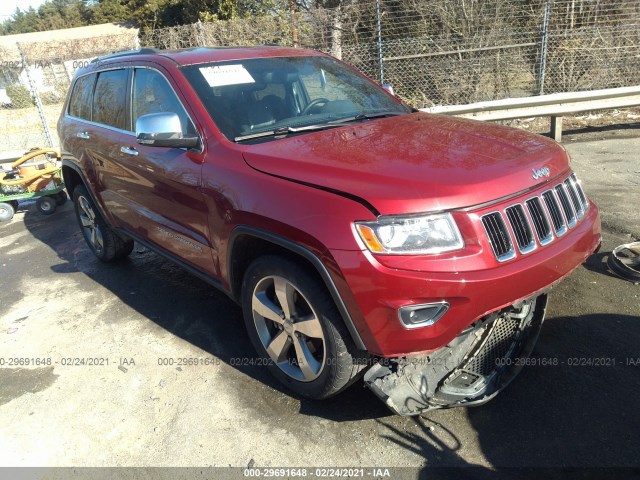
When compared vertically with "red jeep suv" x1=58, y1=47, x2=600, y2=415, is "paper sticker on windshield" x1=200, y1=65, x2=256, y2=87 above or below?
above

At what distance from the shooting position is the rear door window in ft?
13.3

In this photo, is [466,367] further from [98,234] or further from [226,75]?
[98,234]

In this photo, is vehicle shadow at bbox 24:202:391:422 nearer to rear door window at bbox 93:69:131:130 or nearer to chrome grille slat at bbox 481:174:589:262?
chrome grille slat at bbox 481:174:589:262

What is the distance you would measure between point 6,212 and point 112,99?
4267mm

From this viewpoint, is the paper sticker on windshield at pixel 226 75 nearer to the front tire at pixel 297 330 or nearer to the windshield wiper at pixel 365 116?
the windshield wiper at pixel 365 116

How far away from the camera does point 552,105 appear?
7926 millimetres

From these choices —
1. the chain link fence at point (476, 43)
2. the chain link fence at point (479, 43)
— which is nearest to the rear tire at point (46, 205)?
the chain link fence at point (476, 43)

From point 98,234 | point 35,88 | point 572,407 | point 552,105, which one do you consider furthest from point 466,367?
point 35,88

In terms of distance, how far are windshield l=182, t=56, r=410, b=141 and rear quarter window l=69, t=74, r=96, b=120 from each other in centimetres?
187

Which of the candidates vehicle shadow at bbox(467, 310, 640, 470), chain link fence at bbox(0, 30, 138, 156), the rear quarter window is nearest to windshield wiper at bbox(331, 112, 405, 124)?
vehicle shadow at bbox(467, 310, 640, 470)

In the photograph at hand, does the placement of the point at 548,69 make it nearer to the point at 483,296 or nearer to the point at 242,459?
the point at 483,296

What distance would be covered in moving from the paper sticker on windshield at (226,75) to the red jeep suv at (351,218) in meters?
0.01

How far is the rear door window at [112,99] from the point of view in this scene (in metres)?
4.05

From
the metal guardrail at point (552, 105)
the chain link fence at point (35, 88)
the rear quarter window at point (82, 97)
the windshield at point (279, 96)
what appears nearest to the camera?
the windshield at point (279, 96)
